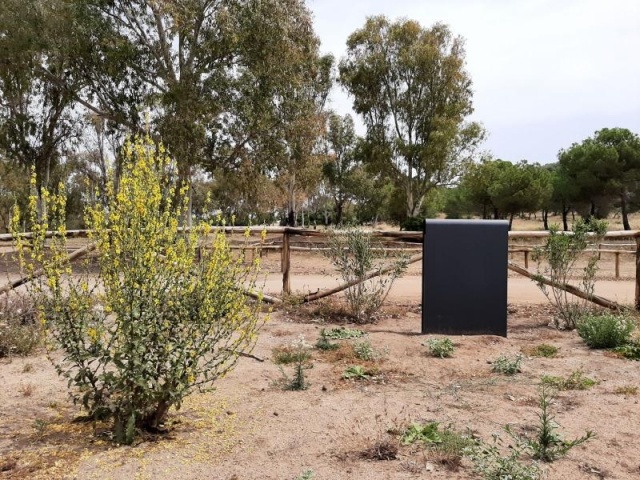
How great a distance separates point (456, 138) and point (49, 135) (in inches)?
805

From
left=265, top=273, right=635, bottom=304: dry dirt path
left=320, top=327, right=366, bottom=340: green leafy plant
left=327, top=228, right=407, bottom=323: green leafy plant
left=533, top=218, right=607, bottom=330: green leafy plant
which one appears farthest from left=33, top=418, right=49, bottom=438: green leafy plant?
left=533, top=218, right=607, bottom=330: green leafy plant

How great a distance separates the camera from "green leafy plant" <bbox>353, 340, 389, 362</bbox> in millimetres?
5992

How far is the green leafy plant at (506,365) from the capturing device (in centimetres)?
555

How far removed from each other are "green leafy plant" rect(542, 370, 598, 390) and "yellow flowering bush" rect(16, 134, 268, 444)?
290 centimetres

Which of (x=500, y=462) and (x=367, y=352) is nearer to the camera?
(x=500, y=462)

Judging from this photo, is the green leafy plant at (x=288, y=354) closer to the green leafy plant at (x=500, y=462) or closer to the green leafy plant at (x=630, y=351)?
the green leafy plant at (x=500, y=462)

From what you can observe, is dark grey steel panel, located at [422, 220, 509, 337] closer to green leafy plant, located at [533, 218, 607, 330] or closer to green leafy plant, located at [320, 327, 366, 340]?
green leafy plant, located at [320, 327, 366, 340]

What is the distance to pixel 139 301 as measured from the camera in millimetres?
3635

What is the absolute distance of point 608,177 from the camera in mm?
35781

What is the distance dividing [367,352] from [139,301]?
2973mm

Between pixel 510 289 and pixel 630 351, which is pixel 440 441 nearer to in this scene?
pixel 630 351

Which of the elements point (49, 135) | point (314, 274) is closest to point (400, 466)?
point (314, 274)

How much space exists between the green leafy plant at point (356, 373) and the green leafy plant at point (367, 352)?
53cm

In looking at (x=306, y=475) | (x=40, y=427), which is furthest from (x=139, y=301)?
(x=306, y=475)
